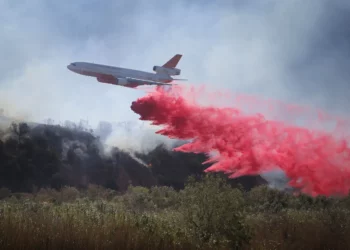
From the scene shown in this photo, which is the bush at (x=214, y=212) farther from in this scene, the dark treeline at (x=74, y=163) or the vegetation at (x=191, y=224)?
the dark treeline at (x=74, y=163)

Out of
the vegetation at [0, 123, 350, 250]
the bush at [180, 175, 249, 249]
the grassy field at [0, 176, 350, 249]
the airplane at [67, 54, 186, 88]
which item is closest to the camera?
the grassy field at [0, 176, 350, 249]

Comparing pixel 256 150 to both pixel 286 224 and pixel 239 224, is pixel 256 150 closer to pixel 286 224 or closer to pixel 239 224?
pixel 286 224

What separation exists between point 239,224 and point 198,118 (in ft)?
93.1

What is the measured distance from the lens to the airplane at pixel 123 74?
170 feet

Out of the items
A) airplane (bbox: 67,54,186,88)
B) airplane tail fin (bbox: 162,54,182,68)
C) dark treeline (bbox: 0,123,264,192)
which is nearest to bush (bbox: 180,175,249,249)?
airplane (bbox: 67,54,186,88)

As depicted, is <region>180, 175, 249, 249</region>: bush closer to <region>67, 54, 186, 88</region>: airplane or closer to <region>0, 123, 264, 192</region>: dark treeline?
<region>67, 54, 186, 88</region>: airplane

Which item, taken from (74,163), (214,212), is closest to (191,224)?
(214,212)

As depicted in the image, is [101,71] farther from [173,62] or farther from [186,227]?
[186,227]

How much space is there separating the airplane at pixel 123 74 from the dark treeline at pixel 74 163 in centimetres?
2836

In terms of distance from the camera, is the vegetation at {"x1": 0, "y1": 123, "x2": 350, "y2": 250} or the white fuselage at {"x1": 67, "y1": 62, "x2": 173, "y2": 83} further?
the white fuselage at {"x1": 67, "y1": 62, "x2": 173, "y2": 83}

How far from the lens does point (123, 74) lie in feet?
175

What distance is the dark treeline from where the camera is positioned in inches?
3066

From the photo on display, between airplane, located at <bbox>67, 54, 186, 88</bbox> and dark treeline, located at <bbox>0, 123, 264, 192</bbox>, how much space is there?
2836 centimetres

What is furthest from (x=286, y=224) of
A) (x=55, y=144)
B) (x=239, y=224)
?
(x=55, y=144)
